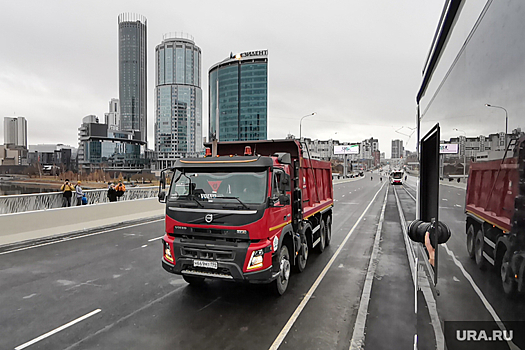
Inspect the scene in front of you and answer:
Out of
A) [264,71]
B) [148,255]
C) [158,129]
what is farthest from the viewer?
[158,129]

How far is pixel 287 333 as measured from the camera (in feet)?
15.7

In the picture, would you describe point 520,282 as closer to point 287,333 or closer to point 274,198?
point 287,333

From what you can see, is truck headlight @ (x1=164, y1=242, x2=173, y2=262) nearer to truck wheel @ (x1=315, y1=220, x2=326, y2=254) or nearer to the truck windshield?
the truck windshield

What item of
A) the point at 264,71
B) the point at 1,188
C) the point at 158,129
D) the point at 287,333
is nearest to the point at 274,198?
the point at 287,333

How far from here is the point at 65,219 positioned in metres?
12.7

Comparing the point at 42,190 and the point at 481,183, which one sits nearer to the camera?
the point at 481,183

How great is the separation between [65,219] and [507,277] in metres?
14.5

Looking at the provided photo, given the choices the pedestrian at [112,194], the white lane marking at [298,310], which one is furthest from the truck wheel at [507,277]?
the pedestrian at [112,194]

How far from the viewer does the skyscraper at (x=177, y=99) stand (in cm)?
14450

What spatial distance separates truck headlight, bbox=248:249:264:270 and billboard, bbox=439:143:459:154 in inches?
148

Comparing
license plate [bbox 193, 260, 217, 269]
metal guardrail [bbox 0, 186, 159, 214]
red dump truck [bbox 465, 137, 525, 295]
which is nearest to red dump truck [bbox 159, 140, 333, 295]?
license plate [bbox 193, 260, 217, 269]

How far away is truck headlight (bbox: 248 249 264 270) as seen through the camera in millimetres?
5383

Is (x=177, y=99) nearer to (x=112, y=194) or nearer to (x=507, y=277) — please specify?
(x=112, y=194)

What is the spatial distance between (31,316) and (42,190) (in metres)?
9.59
